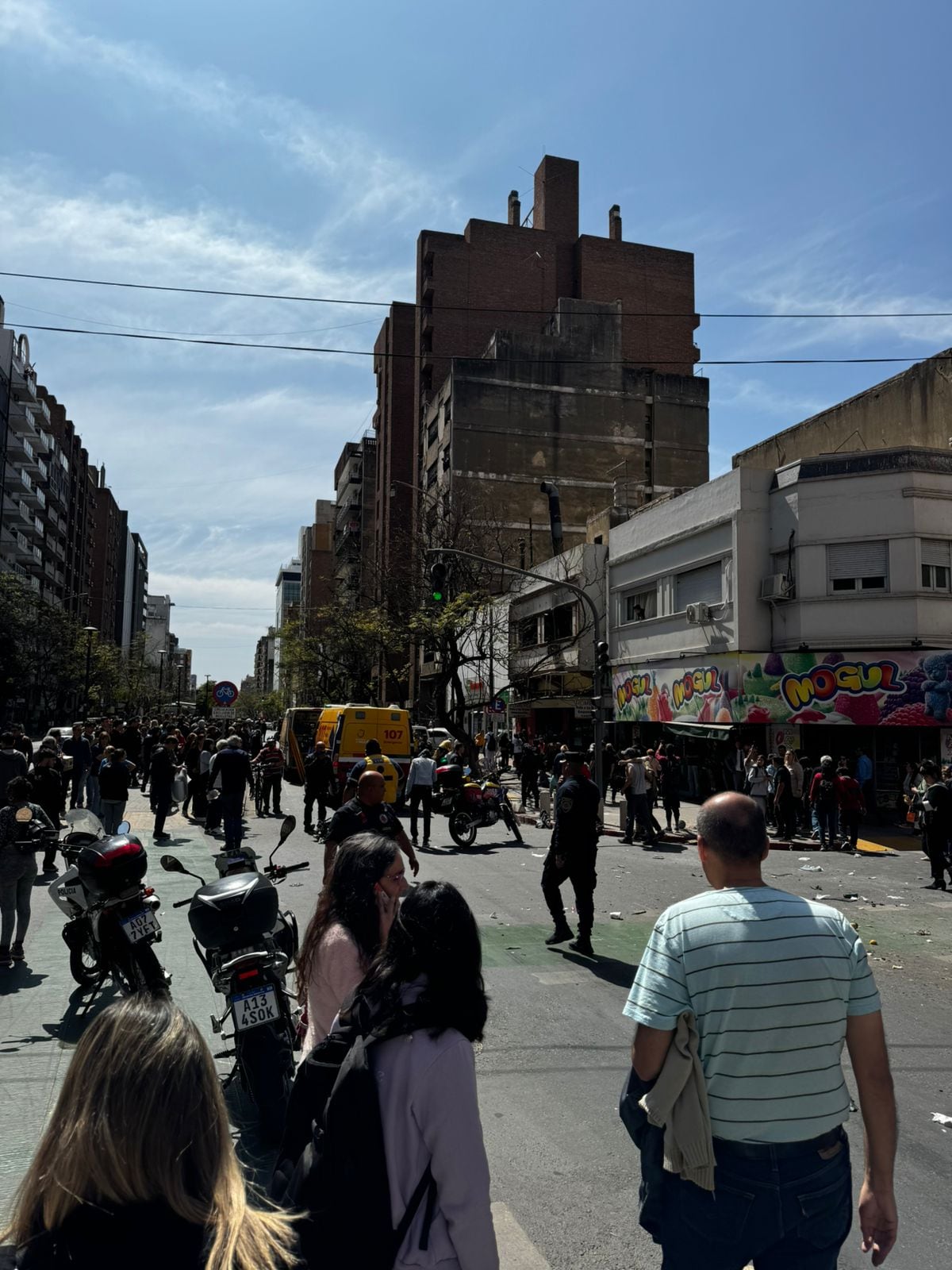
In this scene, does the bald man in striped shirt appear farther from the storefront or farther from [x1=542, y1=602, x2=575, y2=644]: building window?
[x1=542, y1=602, x2=575, y2=644]: building window

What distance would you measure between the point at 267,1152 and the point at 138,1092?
10.5 ft

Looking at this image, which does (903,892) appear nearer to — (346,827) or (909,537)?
(346,827)

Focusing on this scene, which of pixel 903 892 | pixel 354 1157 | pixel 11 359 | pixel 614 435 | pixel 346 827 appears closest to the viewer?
pixel 354 1157

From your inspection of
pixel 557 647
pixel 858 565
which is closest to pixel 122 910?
pixel 858 565

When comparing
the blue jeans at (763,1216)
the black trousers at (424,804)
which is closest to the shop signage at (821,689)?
the black trousers at (424,804)

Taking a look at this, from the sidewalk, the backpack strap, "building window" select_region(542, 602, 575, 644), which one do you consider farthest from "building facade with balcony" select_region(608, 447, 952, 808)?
the backpack strap

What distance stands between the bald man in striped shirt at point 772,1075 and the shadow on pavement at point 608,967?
16.6 feet

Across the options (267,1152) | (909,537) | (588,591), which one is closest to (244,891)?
(267,1152)

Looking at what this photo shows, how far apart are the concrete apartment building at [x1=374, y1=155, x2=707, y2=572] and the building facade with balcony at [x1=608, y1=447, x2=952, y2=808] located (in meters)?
34.1

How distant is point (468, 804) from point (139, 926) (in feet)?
38.4

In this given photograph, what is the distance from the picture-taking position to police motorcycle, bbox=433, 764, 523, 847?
17.0 metres

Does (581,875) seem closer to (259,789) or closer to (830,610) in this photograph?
(259,789)

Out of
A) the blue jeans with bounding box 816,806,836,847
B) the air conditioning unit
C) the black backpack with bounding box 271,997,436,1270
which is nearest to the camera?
the black backpack with bounding box 271,997,436,1270

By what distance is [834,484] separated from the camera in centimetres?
2289
